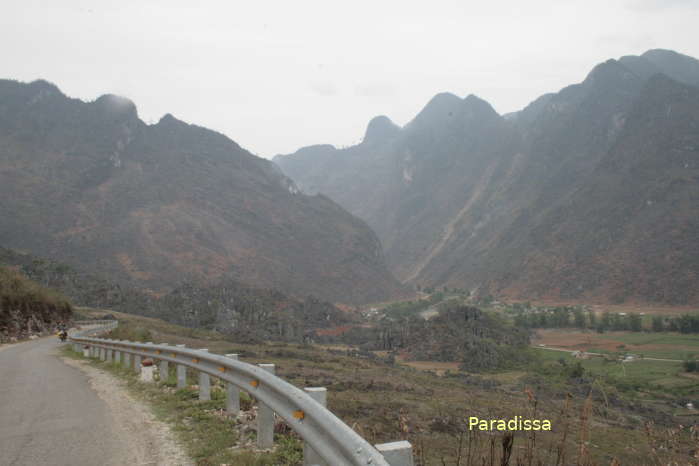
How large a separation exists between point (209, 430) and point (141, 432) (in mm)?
856

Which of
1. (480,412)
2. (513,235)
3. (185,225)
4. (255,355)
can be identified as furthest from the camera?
(513,235)

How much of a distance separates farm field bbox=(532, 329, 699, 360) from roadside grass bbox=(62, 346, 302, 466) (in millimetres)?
47488

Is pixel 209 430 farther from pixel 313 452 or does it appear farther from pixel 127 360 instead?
pixel 127 360

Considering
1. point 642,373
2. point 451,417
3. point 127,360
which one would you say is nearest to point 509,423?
point 451,417

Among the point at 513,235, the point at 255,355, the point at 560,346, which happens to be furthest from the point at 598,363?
the point at 513,235

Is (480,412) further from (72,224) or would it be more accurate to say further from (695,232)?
(695,232)

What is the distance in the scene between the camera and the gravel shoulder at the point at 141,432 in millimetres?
5369

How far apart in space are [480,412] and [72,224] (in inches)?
3851

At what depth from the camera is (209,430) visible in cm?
646

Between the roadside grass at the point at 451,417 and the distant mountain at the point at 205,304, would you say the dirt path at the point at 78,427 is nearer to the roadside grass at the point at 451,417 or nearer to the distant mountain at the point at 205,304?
the roadside grass at the point at 451,417

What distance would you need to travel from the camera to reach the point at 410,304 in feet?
380

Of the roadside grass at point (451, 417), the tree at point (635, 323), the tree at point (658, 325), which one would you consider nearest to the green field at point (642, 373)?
the roadside grass at point (451, 417)

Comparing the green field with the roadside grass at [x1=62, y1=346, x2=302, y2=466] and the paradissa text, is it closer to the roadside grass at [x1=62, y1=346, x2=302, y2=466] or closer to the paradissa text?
the roadside grass at [x1=62, y1=346, x2=302, y2=466]

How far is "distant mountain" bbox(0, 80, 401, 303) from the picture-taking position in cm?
9388
